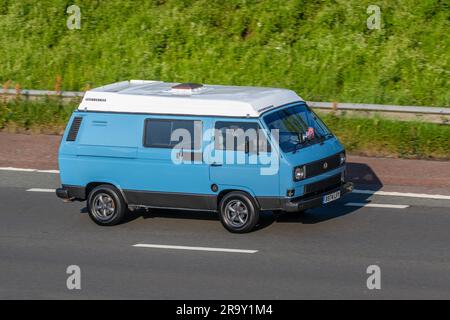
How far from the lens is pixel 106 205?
14.9 metres

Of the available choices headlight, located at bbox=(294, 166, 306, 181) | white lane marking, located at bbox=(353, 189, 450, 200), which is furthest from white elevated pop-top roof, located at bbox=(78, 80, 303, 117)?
white lane marking, located at bbox=(353, 189, 450, 200)

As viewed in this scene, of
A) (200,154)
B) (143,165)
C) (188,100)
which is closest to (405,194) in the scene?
(200,154)

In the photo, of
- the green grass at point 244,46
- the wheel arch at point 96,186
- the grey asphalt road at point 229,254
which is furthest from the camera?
the green grass at point 244,46

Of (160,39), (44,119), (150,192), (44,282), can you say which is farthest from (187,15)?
(44,282)

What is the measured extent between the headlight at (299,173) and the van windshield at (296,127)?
0.30 meters

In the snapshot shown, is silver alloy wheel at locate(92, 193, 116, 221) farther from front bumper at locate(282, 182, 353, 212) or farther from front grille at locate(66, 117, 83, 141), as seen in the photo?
front bumper at locate(282, 182, 353, 212)

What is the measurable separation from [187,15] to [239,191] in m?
9.55

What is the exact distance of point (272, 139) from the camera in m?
13.8

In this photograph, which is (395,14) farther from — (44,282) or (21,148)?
(44,282)

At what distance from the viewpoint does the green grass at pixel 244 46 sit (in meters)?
20.4

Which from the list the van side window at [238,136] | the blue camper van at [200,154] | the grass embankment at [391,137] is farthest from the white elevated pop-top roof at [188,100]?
the grass embankment at [391,137]

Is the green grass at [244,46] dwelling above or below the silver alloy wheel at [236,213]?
above

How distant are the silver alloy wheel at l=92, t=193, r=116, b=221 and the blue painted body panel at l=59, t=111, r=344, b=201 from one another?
0.29 metres

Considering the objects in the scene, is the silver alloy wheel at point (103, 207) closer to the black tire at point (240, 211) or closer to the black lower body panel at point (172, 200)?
the black lower body panel at point (172, 200)
